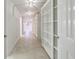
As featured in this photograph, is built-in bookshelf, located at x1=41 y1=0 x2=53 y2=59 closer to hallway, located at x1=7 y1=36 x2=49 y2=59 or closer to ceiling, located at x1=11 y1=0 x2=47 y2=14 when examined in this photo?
hallway, located at x1=7 y1=36 x2=49 y2=59

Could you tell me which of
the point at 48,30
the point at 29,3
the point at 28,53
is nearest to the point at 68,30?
the point at 48,30

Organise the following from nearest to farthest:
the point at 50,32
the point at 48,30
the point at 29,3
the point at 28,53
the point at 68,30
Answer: the point at 68,30, the point at 50,32, the point at 48,30, the point at 28,53, the point at 29,3

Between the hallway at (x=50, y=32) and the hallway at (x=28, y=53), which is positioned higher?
the hallway at (x=50, y=32)

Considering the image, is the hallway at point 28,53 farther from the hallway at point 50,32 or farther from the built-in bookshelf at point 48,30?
the built-in bookshelf at point 48,30

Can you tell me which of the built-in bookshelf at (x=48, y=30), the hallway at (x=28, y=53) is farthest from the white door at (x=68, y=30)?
the hallway at (x=28, y=53)

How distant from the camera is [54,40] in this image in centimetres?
497

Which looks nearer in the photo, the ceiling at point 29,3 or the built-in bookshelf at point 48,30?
the built-in bookshelf at point 48,30

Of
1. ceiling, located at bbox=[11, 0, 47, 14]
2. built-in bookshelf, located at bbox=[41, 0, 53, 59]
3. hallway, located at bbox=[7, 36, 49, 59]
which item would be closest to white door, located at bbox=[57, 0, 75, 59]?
built-in bookshelf, located at bbox=[41, 0, 53, 59]

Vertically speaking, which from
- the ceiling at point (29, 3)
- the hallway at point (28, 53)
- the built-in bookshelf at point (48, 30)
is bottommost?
the hallway at point (28, 53)

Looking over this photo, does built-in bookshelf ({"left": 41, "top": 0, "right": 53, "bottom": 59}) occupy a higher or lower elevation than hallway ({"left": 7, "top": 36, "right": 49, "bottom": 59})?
higher

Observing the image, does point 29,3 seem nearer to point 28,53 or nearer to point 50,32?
point 28,53
